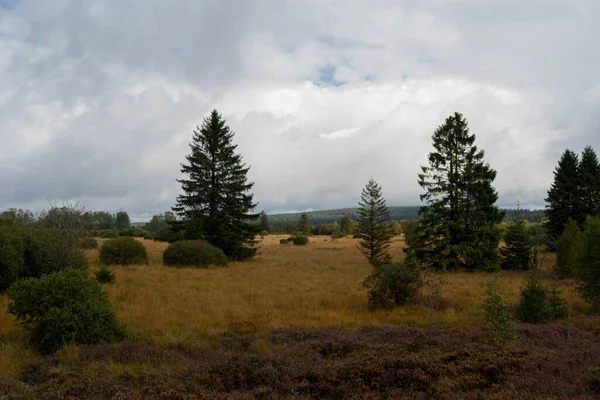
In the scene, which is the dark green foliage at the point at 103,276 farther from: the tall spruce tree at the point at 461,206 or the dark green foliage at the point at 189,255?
the tall spruce tree at the point at 461,206

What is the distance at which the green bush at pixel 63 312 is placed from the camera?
7.51 metres

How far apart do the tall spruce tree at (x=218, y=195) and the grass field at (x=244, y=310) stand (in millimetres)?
11447

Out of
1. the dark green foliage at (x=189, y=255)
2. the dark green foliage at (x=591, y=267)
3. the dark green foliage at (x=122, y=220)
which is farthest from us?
the dark green foliage at (x=122, y=220)

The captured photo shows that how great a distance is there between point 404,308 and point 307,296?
3.60m

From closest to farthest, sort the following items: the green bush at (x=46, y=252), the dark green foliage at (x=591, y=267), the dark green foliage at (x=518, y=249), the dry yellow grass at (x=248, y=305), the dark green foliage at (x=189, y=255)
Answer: the dry yellow grass at (x=248, y=305) → the dark green foliage at (x=591, y=267) → the green bush at (x=46, y=252) → the dark green foliage at (x=189, y=255) → the dark green foliage at (x=518, y=249)

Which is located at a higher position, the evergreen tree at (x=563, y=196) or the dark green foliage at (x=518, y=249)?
the evergreen tree at (x=563, y=196)

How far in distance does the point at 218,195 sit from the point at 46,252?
52.6 feet

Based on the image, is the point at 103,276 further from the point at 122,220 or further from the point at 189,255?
the point at 122,220

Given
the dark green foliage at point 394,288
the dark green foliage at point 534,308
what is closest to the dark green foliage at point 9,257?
the dark green foliage at point 394,288

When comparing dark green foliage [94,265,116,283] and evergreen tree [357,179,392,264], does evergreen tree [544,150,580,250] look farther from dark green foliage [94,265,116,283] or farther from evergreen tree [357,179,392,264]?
dark green foliage [94,265,116,283]

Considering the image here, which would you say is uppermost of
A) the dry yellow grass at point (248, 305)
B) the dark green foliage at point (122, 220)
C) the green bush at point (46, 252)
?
the dark green foliage at point (122, 220)

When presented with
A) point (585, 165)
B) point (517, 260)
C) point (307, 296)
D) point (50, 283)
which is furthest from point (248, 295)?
point (585, 165)

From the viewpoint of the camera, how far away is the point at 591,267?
1173cm

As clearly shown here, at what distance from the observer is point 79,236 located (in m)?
16.2
